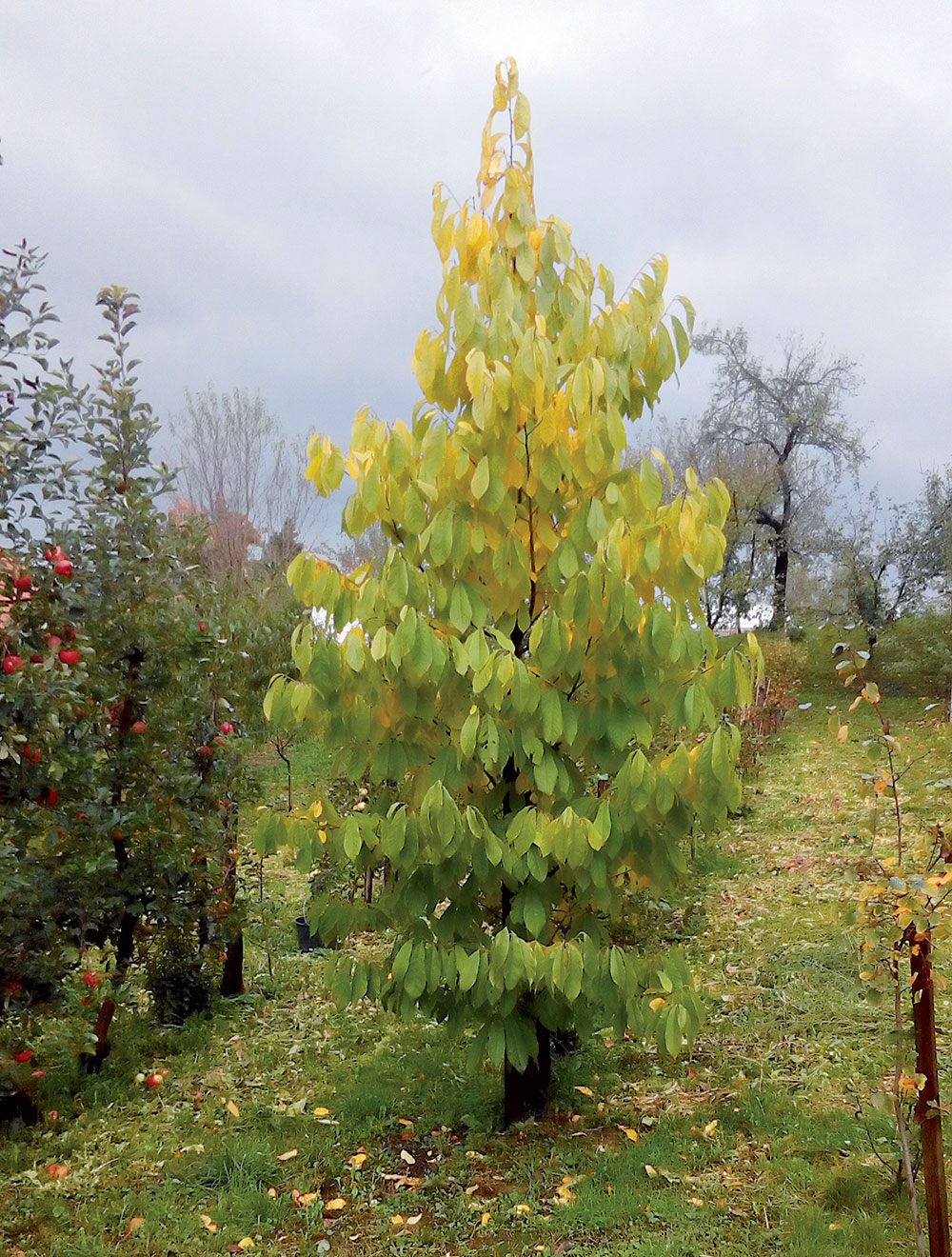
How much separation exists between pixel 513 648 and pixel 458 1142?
7.83 feet

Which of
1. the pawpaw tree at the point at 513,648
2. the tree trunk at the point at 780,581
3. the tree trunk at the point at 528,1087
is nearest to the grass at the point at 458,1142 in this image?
the tree trunk at the point at 528,1087

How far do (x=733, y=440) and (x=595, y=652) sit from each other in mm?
22839

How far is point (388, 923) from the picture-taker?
384 cm

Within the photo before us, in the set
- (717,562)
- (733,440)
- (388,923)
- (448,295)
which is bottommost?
(388,923)

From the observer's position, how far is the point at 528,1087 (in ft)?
13.5

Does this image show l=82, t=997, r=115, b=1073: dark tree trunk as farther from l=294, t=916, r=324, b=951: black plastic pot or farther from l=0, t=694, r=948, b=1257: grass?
l=294, t=916, r=324, b=951: black plastic pot

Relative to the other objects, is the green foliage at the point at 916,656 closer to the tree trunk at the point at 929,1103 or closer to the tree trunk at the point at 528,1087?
the tree trunk at the point at 528,1087

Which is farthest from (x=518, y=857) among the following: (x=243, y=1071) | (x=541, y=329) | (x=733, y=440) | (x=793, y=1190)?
(x=733, y=440)

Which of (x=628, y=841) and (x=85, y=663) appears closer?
(x=628, y=841)

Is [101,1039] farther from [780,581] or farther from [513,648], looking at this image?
[780,581]

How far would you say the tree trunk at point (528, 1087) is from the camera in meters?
4.07

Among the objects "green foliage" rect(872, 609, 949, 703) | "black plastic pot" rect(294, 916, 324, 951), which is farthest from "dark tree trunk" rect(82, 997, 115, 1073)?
"green foliage" rect(872, 609, 949, 703)

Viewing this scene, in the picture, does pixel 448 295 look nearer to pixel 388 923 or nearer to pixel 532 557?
pixel 532 557

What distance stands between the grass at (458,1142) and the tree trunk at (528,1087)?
82 mm
